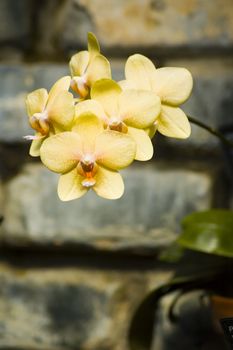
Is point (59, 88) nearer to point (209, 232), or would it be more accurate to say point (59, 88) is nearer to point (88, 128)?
point (88, 128)

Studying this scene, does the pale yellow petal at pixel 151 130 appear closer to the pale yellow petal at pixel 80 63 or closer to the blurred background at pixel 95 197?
the pale yellow petal at pixel 80 63

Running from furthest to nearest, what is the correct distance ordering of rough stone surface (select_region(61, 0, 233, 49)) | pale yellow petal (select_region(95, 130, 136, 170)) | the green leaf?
1. rough stone surface (select_region(61, 0, 233, 49))
2. the green leaf
3. pale yellow petal (select_region(95, 130, 136, 170))

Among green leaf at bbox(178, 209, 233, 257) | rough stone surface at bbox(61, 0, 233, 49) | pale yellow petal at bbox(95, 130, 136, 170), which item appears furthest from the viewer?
rough stone surface at bbox(61, 0, 233, 49)

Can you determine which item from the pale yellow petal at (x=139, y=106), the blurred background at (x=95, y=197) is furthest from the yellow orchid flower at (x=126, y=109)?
the blurred background at (x=95, y=197)

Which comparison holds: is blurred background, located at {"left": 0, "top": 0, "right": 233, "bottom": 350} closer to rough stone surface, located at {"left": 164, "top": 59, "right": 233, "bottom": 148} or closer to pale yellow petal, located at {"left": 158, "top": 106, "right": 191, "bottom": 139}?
rough stone surface, located at {"left": 164, "top": 59, "right": 233, "bottom": 148}

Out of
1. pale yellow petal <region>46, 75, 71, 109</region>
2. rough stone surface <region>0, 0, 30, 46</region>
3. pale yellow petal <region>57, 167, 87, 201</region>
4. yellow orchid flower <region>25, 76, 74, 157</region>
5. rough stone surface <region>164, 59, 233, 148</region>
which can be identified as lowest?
pale yellow petal <region>57, 167, 87, 201</region>

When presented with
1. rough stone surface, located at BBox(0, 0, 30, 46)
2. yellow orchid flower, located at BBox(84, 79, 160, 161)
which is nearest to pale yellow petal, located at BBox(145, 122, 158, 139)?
yellow orchid flower, located at BBox(84, 79, 160, 161)

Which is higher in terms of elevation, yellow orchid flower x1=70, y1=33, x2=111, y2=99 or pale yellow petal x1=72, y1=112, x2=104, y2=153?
yellow orchid flower x1=70, y1=33, x2=111, y2=99

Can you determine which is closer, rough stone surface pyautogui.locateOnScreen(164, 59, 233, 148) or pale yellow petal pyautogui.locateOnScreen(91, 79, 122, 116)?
pale yellow petal pyautogui.locateOnScreen(91, 79, 122, 116)
